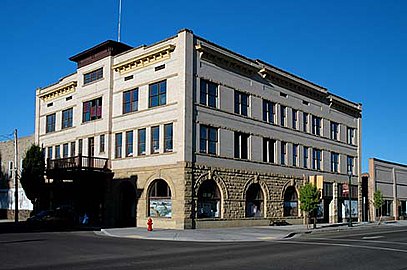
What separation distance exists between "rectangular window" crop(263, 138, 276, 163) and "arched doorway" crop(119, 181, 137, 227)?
1193cm

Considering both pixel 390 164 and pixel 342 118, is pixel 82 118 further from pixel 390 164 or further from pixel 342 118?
pixel 390 164

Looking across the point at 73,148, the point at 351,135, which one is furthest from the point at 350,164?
the point at 73,148

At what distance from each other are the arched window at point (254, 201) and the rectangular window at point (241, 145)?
2.81 metres

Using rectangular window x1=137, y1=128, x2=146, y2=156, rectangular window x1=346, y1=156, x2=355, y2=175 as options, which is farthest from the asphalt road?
rectangular window x1=346, y1=156, x2=355, y2=175

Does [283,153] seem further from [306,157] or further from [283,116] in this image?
[306,157]

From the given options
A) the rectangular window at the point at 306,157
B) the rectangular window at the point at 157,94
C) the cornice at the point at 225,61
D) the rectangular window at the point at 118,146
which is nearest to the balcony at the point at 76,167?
the rectangular window at the point at 118,146

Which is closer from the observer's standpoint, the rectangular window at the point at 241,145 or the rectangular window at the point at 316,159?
the rectangular window at the point at 241,145

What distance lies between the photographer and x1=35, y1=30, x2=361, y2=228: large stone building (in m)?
35.8

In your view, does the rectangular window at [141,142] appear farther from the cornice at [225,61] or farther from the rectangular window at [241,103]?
the rectangular window at [241,103]

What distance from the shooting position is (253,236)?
30219 millimetres

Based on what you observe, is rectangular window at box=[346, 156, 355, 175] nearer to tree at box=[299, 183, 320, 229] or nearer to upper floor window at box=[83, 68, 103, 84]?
tree at box=[299, 183, 320, 229]

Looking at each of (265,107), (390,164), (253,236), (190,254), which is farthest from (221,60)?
(390,164)

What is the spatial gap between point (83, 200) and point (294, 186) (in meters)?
19.8

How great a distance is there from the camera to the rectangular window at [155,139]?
1468 inches
